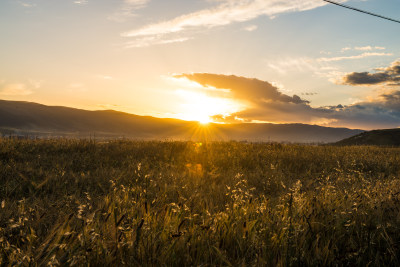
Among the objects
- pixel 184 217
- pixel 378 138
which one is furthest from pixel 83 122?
pixel 184 217

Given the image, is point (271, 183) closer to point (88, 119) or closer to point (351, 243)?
point (351, 243)

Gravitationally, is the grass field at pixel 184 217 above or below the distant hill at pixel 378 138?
below

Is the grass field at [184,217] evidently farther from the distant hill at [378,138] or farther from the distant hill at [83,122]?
the distant hill at [83,122]

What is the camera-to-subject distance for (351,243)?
2.56 m

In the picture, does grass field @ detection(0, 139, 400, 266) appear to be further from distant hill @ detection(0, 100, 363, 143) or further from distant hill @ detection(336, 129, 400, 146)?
distant hill @ detection(0, 100, 363, 143)

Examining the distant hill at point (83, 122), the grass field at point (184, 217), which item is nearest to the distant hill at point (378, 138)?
the grass field at point (184, 217)

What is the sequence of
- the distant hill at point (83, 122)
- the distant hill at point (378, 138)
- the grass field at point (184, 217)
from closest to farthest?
the grass field at point (184, 217) < the distant hill at point (378, 138) < the distant hill at point (83, 122)

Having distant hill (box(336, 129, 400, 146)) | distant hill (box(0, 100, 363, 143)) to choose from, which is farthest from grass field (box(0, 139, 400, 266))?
distant hill (box(0, 100, 363, 143))

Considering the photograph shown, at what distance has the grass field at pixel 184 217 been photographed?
2.05 metres

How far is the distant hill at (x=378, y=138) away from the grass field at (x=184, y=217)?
1139 inches

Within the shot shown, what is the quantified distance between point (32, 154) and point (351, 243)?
8.69 meters

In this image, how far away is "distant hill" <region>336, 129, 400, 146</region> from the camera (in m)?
33.6

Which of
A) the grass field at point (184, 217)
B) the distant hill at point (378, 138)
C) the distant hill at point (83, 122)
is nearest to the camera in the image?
the grass field at point (184, 217)

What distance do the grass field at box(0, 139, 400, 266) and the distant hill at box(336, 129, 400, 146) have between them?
28.9m
